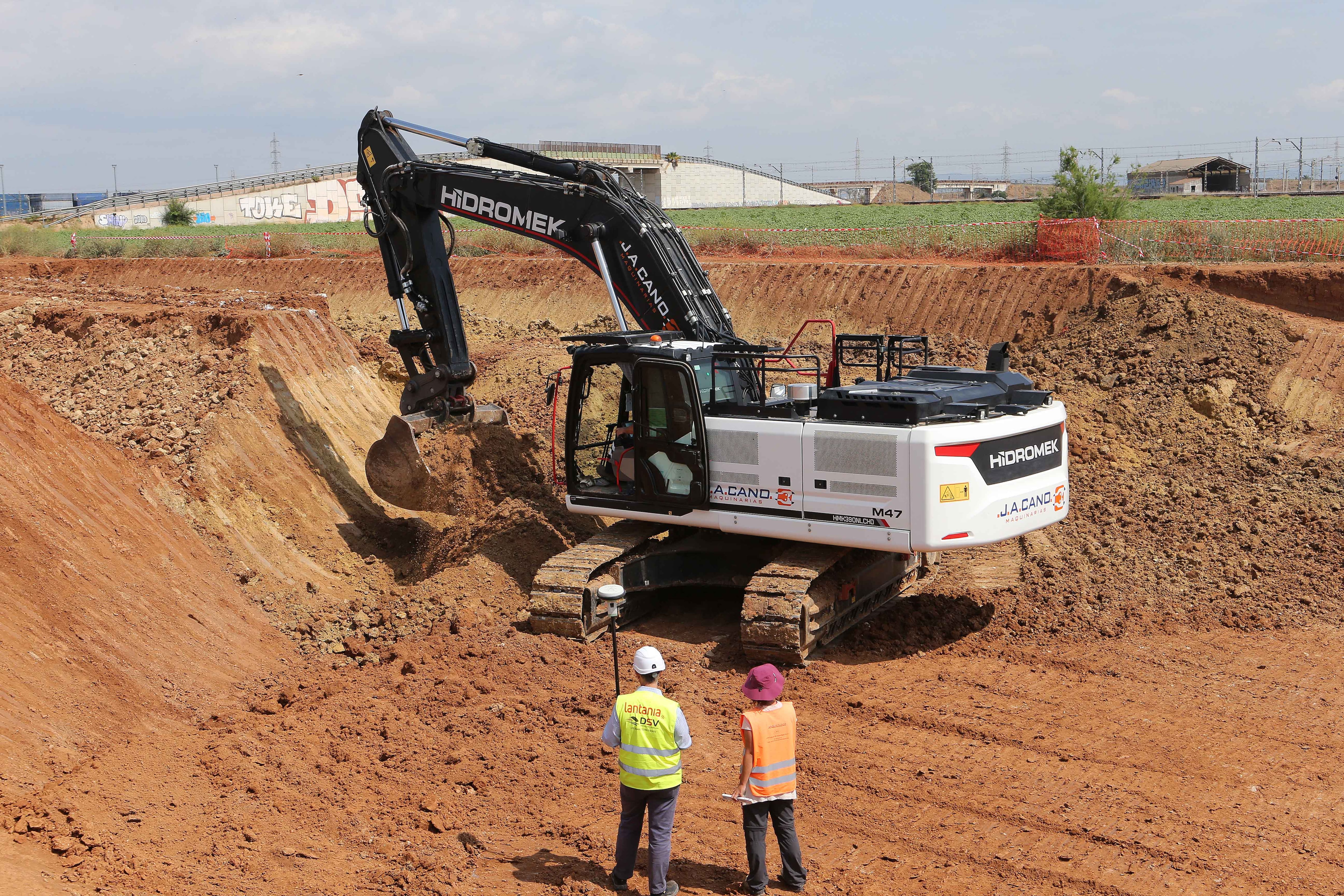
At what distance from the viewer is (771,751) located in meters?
6.04

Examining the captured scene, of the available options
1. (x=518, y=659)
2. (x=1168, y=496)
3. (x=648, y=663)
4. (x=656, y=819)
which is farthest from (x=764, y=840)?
(x=1168, y=496)

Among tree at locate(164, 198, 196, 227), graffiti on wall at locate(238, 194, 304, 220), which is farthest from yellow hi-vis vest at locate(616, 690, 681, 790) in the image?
graffiti on wall at locate(238, 194, 304, 220)

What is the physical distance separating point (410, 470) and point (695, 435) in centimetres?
400

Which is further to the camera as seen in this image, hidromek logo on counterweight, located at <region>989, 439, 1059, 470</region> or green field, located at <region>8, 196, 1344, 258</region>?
green field, located at <region>8, 196, 1344, 258</region>

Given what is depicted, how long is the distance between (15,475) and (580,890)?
275 inches

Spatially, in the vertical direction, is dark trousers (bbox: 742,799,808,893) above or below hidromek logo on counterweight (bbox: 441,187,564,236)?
below

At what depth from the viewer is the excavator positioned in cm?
927

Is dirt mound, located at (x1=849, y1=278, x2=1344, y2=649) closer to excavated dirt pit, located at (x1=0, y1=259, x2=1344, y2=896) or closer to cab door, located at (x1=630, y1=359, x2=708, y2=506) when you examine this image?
excavated dirt pit, located at (x1=0, y1=259, x2=1344, y2=896)

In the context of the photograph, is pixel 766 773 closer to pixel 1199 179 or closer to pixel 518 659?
pixel 518 659

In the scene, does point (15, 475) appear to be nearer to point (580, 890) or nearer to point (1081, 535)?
point (580, 890)

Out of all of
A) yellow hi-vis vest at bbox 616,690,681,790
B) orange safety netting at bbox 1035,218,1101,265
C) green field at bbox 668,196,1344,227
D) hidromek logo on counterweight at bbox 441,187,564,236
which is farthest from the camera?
green field at bbox 668,196,1344,227

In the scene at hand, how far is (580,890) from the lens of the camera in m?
6.24

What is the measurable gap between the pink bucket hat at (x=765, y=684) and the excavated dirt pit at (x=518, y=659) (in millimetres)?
1255

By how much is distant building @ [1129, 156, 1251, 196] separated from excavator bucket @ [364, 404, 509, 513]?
5108 cm
